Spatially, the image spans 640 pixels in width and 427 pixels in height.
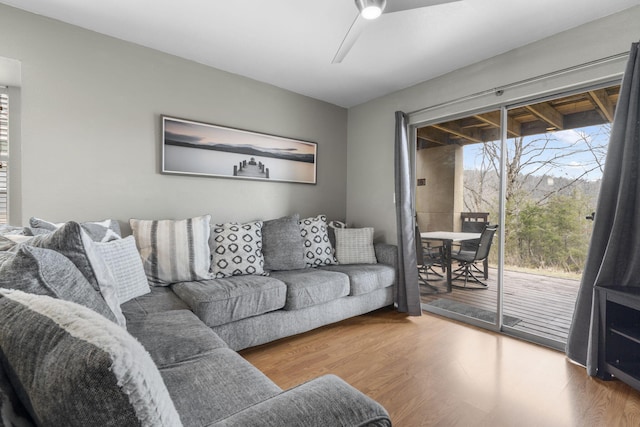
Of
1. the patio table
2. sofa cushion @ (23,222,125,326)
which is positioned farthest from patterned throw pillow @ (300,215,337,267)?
sofa cushion @ (23,222,125,326)

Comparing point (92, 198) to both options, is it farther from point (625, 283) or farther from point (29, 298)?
point (625, 283)

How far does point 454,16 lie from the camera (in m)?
2.05

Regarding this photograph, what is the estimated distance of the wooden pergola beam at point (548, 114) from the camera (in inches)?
95.9

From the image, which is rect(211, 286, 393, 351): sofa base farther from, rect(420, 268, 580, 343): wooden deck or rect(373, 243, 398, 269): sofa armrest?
rect(420, 268, 580, 343): wooden deck

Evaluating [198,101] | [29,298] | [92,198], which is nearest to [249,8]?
[198,101]

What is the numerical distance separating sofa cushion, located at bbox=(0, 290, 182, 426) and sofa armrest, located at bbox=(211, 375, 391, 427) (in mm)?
211

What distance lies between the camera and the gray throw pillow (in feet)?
9.11

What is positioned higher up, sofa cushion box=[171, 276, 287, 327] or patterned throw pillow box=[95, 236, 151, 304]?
patterned throw pillow box=[95, 236, 151, 304]

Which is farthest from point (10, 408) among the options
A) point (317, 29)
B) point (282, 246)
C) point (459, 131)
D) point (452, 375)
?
point (459, 131)

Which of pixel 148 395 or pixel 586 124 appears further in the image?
pixel 586 124

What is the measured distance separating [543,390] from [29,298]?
7.87ft

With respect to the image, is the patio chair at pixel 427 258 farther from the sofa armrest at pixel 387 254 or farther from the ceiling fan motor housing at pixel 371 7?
the ceiling fan motor housing at pixel 371 7

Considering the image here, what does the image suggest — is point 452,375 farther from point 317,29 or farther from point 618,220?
point 317,29

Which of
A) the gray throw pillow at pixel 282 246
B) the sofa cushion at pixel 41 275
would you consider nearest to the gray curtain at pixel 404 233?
the gray throw pillow at pixel 282 246
